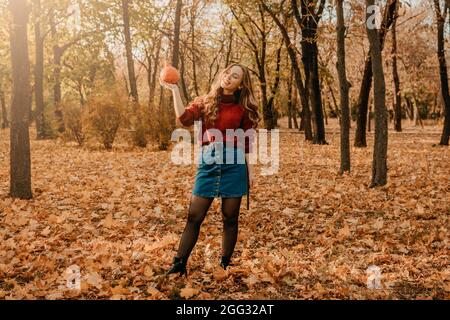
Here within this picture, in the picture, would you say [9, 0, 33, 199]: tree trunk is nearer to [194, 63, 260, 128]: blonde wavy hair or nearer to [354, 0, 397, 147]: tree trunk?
[194, 63, 260, 128]: blonde wavy hair

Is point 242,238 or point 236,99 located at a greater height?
point 236,99

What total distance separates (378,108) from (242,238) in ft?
14.5

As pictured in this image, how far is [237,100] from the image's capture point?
433 centimetres

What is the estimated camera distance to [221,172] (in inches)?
165

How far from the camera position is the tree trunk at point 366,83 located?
1388 centimetres

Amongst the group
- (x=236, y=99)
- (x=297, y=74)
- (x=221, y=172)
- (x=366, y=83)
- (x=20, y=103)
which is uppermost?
(x=297, y=74)

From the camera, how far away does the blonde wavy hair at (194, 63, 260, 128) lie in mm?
4176

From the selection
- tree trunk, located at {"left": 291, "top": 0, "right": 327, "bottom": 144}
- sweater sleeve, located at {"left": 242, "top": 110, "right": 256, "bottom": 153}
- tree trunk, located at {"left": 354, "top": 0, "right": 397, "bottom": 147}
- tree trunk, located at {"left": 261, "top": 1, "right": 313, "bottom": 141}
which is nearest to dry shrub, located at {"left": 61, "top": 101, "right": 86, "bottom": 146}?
tree trunk, located at {"left": 261, "top": 1, "right": 313, "bottom": 141}

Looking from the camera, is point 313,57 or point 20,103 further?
point 313,57

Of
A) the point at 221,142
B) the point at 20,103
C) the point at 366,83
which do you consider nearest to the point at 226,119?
the point at 221,142

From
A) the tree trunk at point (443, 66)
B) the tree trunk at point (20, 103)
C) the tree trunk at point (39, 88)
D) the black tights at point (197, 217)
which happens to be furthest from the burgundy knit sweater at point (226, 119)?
the tree trunk at point (39, 88)

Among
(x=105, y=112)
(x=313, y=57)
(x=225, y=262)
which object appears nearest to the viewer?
(x=225, y=262)

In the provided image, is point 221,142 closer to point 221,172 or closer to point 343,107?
point 221,172
